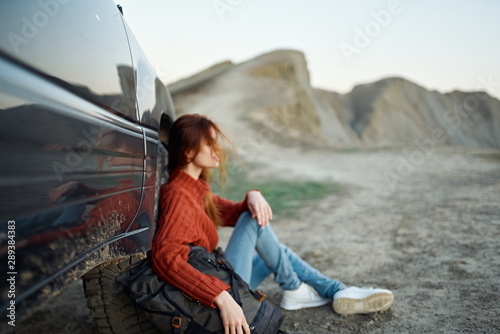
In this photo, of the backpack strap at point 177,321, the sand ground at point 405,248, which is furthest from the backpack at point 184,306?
the sand ground at point 405,248

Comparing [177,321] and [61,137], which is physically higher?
[61,137]

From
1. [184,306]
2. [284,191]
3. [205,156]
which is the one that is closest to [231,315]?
[184,306]

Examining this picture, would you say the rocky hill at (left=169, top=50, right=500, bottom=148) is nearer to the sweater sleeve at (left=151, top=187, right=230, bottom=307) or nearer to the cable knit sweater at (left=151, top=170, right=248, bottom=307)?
the cable knit sweater at (left=151, top=170, right=248, bottom=307)

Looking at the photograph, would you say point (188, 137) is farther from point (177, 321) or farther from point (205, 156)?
point (177, 321)

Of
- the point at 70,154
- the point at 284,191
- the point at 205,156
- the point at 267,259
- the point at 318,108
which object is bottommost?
the point at 318,108

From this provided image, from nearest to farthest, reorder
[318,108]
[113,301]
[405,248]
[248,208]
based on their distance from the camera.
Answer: [113,301], [248,208], [405,248], [318,108]

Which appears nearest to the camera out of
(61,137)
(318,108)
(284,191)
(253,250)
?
(61,137)

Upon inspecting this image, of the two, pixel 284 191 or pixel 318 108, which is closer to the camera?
pixel 284 191

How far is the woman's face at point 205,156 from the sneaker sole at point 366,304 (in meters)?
1.13

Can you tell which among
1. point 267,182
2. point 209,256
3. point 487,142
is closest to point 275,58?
point 267,182

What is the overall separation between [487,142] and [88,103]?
5974 centimetres

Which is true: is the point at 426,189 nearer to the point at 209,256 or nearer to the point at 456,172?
the point at 456,172

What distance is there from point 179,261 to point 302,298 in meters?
1.11

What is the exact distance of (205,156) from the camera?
2084 mm
